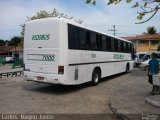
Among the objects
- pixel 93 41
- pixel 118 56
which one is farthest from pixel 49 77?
pixel 118 56

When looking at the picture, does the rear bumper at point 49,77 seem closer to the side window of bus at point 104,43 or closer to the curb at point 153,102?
the curb at point 153,102

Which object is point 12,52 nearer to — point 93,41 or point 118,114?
point 93,41

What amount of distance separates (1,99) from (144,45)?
179 ft

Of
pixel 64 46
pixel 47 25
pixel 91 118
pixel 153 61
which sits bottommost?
pixel 91 118

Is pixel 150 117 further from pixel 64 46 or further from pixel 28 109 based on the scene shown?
pixel 64 46

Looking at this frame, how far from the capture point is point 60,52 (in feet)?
34.1

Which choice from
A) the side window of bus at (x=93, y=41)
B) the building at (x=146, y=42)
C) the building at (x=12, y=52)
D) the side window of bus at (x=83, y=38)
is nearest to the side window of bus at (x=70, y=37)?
the side window of bus at (x=83, y=38)

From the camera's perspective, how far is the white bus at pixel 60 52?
10461 millimetres

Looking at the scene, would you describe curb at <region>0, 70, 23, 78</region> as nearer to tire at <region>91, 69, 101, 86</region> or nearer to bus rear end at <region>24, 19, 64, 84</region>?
bus rear end at <region>24, 19, 64, 84</region>

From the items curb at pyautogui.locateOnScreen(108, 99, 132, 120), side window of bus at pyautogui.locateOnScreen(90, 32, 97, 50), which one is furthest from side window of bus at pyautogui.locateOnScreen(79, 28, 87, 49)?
curb at pyautogui.locateOnScreen(108, 99, 132, 120)

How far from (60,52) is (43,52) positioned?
984 millimetres

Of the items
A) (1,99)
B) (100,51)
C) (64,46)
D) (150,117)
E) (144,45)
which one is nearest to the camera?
(150,117)

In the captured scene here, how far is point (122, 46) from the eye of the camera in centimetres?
1920

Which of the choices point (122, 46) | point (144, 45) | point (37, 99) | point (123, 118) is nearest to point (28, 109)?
point (37, 99)
